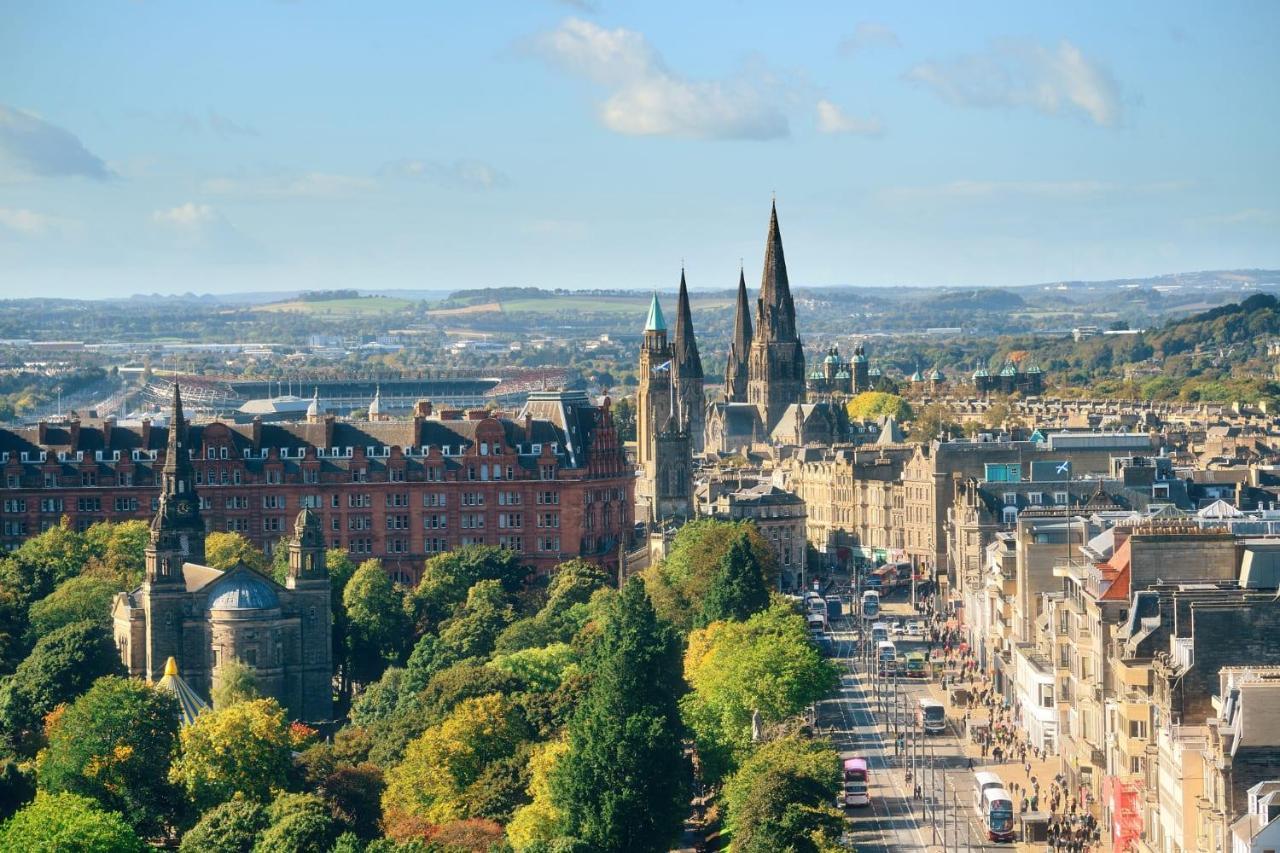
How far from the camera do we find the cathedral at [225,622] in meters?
136

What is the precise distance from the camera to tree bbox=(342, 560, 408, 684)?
5787 inches

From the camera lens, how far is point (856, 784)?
105 meters

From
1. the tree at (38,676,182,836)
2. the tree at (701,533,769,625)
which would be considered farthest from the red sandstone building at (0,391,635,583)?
the tree at (38,676,182,836)

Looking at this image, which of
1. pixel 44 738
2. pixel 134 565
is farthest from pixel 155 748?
pixel 134 565

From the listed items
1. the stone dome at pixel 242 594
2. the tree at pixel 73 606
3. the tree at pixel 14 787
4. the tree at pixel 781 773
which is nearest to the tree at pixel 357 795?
the tree at pixel 14 787

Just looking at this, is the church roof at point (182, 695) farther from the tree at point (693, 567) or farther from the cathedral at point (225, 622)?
the tree at point (693, 567)

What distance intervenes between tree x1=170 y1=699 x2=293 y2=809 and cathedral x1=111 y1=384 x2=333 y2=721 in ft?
82.1

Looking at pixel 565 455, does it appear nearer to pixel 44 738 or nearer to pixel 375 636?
pixel 375 636

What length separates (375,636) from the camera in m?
148

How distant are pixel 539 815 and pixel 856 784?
12759 millimetres

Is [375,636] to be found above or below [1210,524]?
below

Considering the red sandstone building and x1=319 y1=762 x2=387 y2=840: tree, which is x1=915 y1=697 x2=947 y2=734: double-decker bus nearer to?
x1=319 y1=762 x2=387 y2=840: tree

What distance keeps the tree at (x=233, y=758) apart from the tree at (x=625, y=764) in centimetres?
1080

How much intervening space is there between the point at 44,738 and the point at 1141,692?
4619 centimetres
